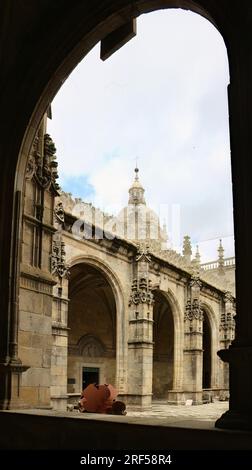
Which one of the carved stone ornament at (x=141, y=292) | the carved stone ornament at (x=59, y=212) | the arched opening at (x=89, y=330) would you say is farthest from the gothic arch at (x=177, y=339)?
the carved stone ornament at (x=59, y=212)

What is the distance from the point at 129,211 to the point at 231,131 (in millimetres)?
35908

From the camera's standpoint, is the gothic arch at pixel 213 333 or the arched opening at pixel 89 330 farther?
the gothic arch at pixel 213 333

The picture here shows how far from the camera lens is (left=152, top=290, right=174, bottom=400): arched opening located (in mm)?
25895

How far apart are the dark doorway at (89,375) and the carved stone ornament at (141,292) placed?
4087 millimetres

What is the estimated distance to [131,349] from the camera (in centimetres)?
1816

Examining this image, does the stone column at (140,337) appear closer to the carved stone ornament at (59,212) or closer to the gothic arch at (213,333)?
the carved stone ornament at (59,212)

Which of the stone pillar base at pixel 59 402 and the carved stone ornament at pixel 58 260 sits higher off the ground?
the carved stone ornament at pixel 58 260

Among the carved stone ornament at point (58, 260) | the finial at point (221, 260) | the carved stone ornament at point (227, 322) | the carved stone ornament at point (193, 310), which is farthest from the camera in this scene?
the finial at point (221, 260)

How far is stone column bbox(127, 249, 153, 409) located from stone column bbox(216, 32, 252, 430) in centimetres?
1514

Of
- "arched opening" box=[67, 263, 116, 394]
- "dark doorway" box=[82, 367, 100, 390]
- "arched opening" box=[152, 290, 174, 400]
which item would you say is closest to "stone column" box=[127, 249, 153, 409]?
"arched opening" box=[67, 263, 116, 394]

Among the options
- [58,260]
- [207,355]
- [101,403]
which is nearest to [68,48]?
[101,403]

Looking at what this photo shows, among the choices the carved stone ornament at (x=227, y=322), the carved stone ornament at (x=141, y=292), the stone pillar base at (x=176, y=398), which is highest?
the carved stone ornament at (x=141, y=292)

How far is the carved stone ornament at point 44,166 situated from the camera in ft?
16.6
